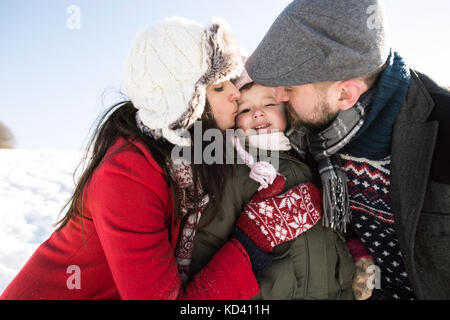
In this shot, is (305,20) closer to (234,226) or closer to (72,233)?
(234,226)

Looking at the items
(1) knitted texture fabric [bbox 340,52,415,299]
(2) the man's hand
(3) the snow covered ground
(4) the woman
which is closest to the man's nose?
(4) the woman

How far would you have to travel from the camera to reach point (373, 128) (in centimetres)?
179

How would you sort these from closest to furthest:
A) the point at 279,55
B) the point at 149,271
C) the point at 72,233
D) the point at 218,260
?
the point at 149,271 < the point at 218,260 < the point at 279,55 < the point at 72,233

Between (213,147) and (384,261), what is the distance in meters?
1.21

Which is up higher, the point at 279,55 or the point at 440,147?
the point at 279,55

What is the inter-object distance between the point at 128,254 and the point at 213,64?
102 cm

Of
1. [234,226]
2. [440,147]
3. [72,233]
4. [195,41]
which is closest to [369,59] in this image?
[440,147]

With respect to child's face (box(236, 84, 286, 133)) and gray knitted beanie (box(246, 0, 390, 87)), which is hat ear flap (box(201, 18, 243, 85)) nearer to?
gray knitted beanie (box(246, 0, 390, 87))

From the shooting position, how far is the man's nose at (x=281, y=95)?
202 cm

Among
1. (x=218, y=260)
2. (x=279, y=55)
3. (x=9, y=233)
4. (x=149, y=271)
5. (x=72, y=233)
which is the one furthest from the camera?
(x=9, y=233)

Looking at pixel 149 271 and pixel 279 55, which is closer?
pixel 149 271

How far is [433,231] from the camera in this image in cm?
166

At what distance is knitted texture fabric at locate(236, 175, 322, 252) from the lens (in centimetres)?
166

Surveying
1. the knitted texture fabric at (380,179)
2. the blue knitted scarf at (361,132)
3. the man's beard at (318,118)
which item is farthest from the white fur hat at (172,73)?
the knitted texture fabric at (380,179)
